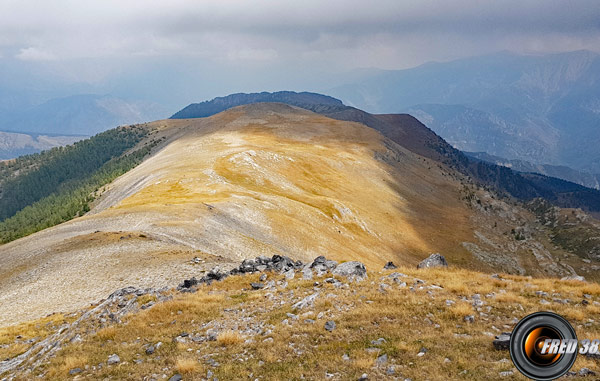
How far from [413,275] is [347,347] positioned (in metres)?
10.9

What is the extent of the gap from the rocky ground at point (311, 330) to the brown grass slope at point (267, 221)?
767 centimetres

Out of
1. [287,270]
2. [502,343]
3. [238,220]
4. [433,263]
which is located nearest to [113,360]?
[287,270]

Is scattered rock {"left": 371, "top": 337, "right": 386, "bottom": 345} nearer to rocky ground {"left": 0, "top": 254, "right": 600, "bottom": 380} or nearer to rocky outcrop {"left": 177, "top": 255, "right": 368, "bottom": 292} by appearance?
rocky ground {"left": 0, "top": 254, "right": 600, "bottom": 380}

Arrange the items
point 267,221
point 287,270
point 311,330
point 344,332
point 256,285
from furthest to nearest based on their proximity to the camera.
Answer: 1. point 267,221
2. point 287,270
3. point 256,285
4. point 311,330
5. point 344,332

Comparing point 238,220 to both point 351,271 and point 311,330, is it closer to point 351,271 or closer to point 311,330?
point 351,271

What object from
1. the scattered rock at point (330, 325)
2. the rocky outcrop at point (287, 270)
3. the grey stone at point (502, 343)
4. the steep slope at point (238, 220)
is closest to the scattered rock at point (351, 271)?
the rocky outcrop at point (287, 270)

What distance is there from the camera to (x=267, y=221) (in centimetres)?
5716

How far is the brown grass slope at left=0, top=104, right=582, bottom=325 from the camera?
32562 millimetres

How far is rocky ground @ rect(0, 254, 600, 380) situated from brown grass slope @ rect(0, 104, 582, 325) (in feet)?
25.2

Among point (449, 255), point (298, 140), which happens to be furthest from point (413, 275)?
point (298, 140)

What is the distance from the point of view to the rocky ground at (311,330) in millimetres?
13398

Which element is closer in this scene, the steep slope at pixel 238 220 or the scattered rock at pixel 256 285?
the scattered rock at pixel 256 285

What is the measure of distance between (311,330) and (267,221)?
41207 mm

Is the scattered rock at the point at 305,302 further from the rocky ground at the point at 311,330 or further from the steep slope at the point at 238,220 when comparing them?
the steep slope at the point at 238,220
